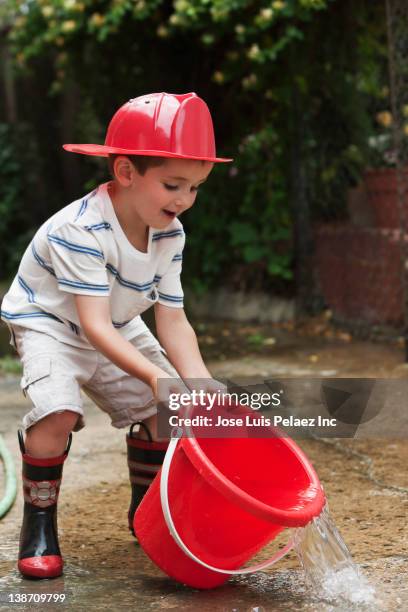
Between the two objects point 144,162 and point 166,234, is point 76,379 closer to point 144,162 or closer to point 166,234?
point 166,234

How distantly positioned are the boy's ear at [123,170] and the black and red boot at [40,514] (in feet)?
2.03

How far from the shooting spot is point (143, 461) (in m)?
2.34

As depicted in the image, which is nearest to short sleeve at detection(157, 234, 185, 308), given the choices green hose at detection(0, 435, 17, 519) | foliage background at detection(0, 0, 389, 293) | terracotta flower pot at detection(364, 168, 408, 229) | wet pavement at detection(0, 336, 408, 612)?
wet pavement at detection(0, 336, 408, 612)

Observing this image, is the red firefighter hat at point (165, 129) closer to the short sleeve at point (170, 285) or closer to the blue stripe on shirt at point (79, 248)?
the blue stripe on shirt at point (79, 248)

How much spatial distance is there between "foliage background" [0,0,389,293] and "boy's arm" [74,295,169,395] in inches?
109

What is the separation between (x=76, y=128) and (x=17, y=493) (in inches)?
206

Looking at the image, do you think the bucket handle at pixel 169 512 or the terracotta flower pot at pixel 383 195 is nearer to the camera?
the bucket handle at pixel 169 512

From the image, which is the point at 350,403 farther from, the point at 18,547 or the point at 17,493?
the point at 18,547

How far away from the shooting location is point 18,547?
2.34 metres

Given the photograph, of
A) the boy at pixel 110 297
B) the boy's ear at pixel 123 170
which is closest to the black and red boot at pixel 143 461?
the boy at pixel 110 297

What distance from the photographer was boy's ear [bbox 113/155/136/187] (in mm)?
2143

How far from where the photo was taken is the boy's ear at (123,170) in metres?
2.14

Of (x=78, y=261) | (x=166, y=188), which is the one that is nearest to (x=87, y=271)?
(x=78, y=261)

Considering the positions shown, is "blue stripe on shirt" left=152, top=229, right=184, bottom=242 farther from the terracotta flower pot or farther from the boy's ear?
the terracotta flower pot
